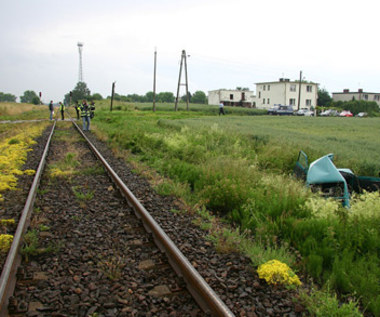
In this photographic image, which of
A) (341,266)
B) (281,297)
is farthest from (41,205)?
(341,266)

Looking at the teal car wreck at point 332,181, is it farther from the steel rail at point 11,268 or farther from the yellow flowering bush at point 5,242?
the yellow flowering bush at point 5,242

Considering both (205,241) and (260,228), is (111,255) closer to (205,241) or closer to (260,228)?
(205,241)

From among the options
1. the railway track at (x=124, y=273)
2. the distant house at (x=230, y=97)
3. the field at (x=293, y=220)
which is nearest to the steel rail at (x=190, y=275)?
the railway track at (x=124, y=273)

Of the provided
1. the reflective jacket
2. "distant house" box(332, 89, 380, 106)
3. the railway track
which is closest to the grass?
the reflective jacket

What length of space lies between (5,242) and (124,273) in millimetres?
1882

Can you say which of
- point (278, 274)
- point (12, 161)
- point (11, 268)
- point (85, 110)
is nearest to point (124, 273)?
point (11, 268)

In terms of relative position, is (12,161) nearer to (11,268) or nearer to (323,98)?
(11,268)

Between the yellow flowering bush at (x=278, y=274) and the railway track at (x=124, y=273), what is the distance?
0.12m

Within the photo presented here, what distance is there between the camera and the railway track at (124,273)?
11.1 feet

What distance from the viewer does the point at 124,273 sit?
4.02 meters

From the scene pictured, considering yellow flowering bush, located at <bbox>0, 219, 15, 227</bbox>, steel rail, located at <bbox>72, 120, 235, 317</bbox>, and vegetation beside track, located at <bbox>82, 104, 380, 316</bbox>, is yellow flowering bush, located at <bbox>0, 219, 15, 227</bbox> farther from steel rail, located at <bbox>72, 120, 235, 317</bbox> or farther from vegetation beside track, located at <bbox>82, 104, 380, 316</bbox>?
vegetation beside track, located at <bbox>82, 104, 380, 316</bbox>

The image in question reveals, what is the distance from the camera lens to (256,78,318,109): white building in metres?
83.6

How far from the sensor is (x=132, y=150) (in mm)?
13672

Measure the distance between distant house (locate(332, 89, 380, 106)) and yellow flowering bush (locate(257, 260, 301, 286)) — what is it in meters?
109
